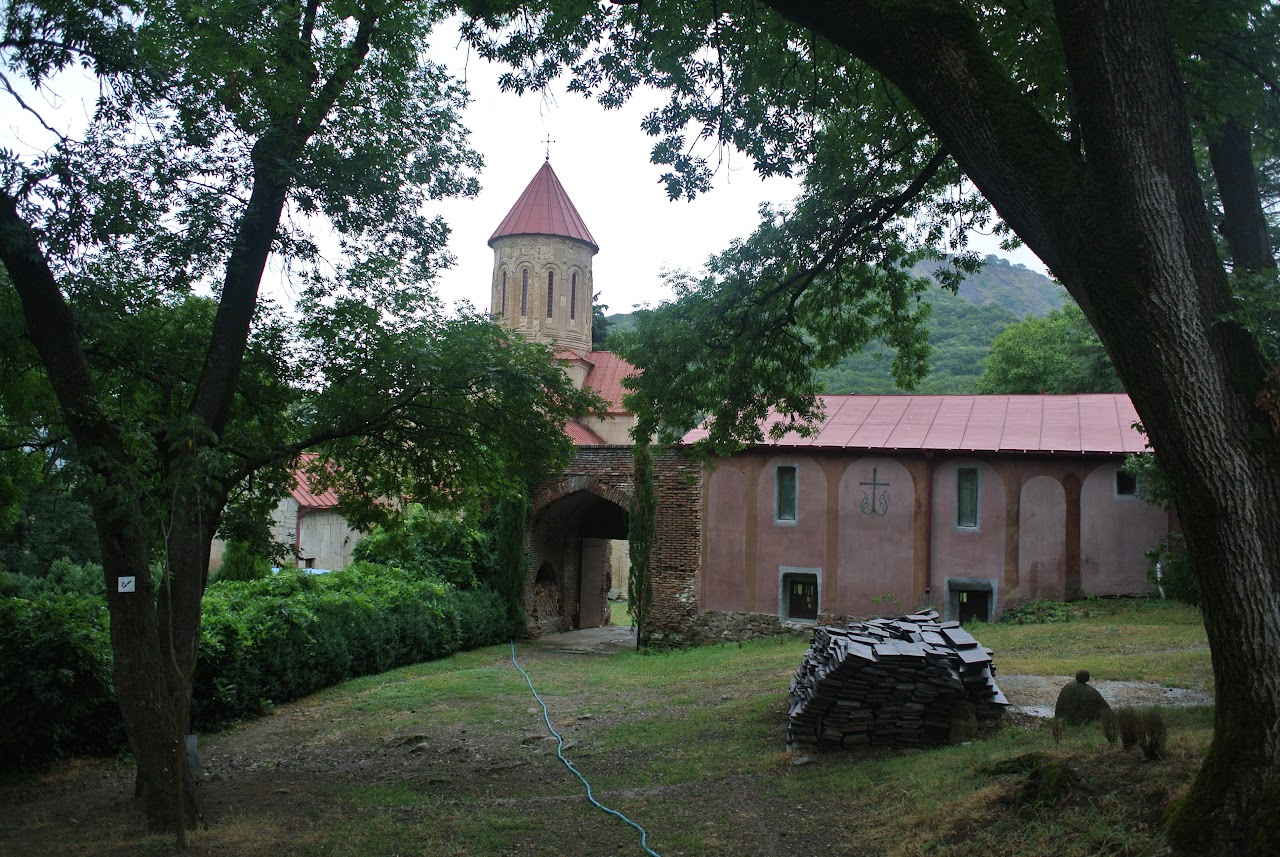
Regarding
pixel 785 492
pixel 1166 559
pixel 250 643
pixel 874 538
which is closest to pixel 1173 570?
pixel 1166 559

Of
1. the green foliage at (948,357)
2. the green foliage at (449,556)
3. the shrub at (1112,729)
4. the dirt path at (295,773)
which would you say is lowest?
the dirt path at (295,773)

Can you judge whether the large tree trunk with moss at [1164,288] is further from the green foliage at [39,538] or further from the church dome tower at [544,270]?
the church dome tower at [544,270]

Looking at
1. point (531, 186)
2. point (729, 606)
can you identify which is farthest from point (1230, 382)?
point (531, 186)

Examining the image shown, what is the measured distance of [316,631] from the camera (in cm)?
1495

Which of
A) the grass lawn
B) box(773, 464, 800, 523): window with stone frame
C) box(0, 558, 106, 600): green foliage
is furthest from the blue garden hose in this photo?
box(0, 558, 106, 600): green foliage

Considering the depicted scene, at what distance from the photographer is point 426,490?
1062cm

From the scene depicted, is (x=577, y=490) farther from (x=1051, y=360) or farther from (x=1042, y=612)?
(x=1051, y=360)

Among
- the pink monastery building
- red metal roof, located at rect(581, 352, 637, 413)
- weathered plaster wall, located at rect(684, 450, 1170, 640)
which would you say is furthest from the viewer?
red metal roof, located at rect(581, 352, 637, 413)

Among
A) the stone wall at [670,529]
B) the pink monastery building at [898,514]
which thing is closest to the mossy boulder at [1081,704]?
the pink monastery building at [898,514]

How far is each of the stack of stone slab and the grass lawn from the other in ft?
0.71

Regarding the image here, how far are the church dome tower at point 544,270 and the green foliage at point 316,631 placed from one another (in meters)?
21.5

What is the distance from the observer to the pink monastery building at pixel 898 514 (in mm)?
18031

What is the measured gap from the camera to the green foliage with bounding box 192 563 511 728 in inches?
495

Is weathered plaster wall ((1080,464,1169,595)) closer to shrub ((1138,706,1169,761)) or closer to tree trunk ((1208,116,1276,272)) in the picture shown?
tree trunk ((1208,116,1276,272))
